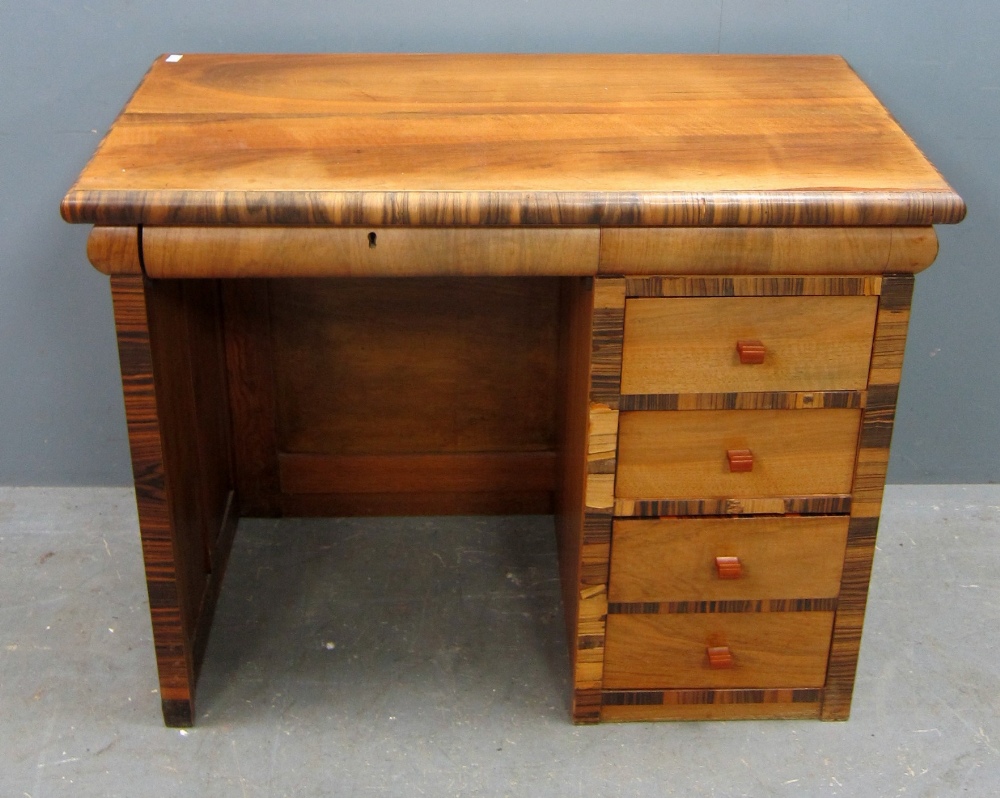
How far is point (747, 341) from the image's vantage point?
4.56 feet

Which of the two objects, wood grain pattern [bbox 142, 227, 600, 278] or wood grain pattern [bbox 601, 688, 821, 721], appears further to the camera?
wood grain pattern [bbox 601, 688, 821, 721]

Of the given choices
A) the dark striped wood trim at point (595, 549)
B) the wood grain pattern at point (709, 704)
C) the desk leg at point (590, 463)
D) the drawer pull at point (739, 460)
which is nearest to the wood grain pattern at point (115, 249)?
the desk leg at point (590, 463)

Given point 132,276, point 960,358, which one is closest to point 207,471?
point 132,276

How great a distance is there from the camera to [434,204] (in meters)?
1.28

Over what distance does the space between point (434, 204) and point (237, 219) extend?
8.3 inches

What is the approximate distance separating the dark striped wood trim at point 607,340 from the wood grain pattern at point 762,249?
3cm

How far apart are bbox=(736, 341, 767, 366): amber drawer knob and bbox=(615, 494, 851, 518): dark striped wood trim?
190mm

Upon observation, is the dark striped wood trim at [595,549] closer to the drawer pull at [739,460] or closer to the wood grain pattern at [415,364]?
the drawer pull at [739,460]

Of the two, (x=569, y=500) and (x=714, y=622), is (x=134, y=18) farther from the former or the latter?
(x=714, y=622)

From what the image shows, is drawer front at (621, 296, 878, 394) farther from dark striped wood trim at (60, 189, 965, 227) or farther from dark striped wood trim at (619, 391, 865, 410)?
dark striped wood trim at (60, 189, 965, 227)

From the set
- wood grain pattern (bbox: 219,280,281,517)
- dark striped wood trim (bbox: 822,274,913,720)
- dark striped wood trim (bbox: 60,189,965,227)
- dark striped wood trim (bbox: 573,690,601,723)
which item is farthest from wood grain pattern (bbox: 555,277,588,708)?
wood grain pattern (bbox: 219,280,281,517)

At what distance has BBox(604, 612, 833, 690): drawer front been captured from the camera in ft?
5.12

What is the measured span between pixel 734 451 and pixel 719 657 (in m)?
0.29

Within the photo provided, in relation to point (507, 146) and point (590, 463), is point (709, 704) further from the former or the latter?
point (507, 146)
